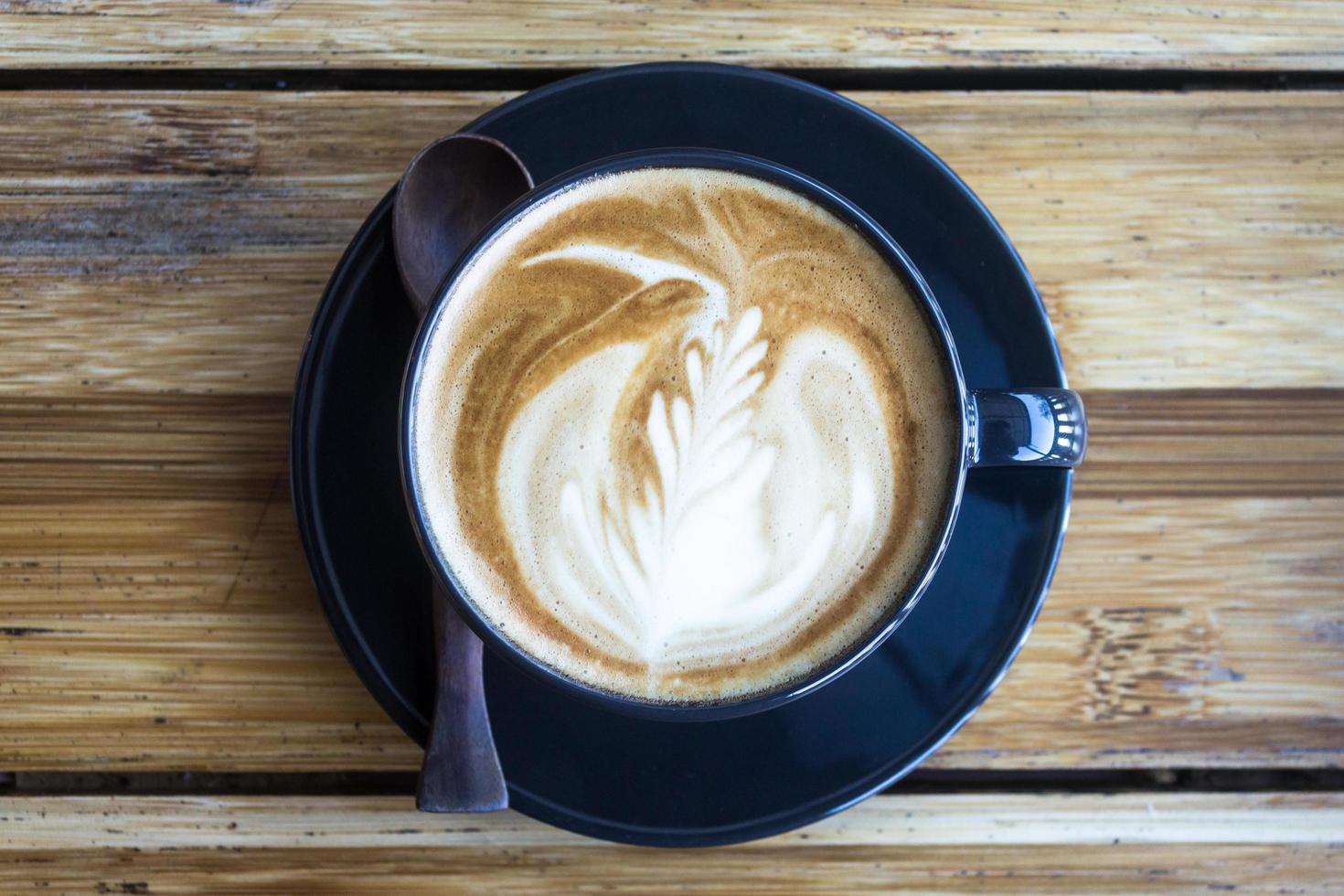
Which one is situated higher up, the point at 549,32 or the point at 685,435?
the point at 549,32

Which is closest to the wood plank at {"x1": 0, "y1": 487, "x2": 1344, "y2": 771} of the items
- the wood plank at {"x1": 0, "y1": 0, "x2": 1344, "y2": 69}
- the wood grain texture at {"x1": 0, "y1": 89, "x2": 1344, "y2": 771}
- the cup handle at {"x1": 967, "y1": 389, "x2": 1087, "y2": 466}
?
the wood grain texture at {"x1": 0, "y1": 89, "x2": 1344, "y2": 771}

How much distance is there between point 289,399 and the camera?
1036 millimetres

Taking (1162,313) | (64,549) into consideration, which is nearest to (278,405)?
(64,549)

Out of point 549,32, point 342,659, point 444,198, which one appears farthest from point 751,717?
point 549,32

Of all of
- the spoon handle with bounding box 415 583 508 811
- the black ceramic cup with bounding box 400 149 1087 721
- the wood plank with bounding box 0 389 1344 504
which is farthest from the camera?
the wood plank with bounding box 0 389 1344 504

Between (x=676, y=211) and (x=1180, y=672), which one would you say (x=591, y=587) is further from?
(x=1180, y=672)

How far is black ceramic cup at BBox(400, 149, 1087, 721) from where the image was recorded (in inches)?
30.9

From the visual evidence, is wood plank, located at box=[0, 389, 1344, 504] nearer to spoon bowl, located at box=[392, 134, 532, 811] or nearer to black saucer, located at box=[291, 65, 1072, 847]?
black saucer, located at box=[291, 65, 1072, 847]

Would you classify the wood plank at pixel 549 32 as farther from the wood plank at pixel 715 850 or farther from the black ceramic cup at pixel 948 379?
the wood plank at pixel 715 850

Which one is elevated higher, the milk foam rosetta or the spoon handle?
the milk foam rosetta

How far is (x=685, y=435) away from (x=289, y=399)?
467 millimetres

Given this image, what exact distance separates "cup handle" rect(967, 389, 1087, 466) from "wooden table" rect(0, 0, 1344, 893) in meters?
0.28

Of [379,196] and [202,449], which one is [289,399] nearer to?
[202,449]

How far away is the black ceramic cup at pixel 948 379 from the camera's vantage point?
784mm
